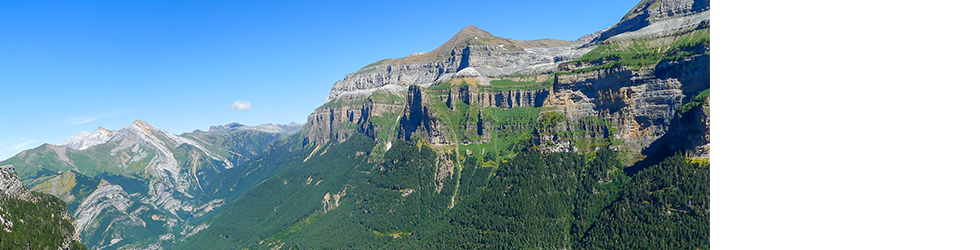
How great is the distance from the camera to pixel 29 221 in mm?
57156

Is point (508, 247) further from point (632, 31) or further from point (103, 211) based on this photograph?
point (103, 211)

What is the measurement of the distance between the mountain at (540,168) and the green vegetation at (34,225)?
5623 cm

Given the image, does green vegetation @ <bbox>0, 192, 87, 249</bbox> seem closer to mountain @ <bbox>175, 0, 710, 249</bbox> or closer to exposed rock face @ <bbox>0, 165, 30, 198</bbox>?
exposed rock face @ <bbox>0, 165, 30, 198</bbox>

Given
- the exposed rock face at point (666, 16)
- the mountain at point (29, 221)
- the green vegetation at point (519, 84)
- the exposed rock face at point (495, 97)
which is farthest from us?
the green vegetation at point (519, 84)

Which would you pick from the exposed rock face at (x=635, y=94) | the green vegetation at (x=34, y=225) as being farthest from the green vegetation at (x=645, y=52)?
the green vegetation at (x=34, y=225)

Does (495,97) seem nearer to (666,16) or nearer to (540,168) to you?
(540,168)

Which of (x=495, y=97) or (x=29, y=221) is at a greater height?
(x=495, y=97)

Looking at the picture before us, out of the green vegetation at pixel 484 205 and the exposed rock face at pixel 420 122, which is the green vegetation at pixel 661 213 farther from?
the exposed rock face at pixel 420 122

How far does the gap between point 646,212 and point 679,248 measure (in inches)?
403

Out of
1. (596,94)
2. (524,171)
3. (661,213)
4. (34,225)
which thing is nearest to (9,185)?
(34,225)

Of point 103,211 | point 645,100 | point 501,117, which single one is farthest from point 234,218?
point 645,100

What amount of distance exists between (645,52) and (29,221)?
125232mm

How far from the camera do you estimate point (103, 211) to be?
181 meters

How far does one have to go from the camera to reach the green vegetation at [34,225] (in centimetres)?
5106
